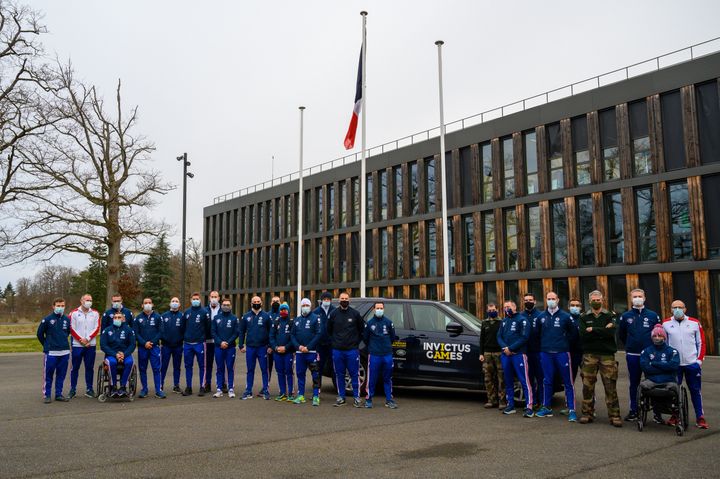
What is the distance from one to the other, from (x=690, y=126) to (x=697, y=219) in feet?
11.8

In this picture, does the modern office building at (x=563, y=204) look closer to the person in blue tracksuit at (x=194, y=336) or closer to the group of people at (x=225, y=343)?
the group of people at (x=225, y=343)

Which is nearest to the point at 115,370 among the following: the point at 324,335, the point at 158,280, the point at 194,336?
the point at 194,336

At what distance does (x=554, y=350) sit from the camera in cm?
986

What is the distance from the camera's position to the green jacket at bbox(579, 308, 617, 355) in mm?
9406

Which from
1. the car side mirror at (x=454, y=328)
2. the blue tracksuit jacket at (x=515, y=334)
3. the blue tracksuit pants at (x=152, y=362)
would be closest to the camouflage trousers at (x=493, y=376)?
the blue tracksuit jacket at (x=515, y=334)

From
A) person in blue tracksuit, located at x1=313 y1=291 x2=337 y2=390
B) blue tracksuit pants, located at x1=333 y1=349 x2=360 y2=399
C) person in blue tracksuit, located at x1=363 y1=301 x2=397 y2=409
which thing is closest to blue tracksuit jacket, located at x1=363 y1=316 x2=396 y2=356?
person in blue tracksuit, located at x1=363 y1=301 x2=397 y2=409

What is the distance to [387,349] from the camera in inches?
437

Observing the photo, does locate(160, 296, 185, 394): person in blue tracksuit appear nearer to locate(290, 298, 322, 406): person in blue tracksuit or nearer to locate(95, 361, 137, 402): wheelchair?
locate(95, 361, 137, 402): wheelchair

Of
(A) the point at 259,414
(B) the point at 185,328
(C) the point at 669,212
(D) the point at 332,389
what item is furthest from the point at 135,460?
(C) the point at 669,212

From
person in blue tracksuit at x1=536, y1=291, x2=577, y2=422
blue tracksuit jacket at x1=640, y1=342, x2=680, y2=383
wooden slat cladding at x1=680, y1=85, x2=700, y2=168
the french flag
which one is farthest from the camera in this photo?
wooden slat cladding at x1=680, y1=85, x2=700, y2=168

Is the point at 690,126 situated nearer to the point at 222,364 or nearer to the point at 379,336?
the point at 379,336

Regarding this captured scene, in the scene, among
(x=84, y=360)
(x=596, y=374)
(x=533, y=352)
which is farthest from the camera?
(x=84, y=360)

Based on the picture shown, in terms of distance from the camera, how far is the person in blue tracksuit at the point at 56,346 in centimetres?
1184

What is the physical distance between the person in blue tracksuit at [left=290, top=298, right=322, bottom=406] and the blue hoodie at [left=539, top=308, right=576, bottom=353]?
383cm
